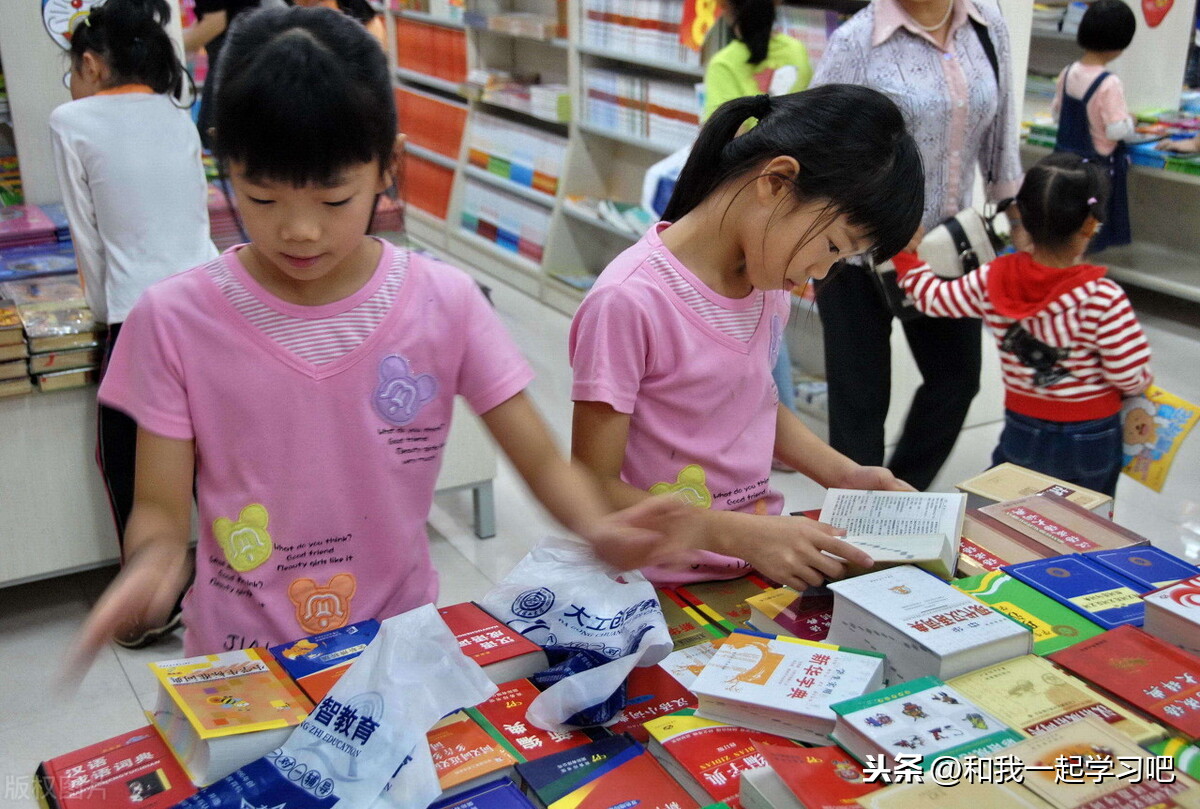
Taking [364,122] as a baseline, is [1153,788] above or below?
below

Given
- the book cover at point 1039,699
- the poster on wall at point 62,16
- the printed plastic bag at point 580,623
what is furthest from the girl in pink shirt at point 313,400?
the poster on wall at point 62,16

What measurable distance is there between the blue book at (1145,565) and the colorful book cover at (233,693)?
100cm

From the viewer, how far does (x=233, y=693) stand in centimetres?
110

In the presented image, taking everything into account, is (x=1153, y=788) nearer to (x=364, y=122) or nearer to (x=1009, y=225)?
(x=364, y=122)

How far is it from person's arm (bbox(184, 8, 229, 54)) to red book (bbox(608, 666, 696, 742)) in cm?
358

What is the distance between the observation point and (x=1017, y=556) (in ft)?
4.95

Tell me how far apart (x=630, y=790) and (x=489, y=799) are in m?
0.13

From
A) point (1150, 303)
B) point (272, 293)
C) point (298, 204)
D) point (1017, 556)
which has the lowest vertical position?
point (1150, 303)

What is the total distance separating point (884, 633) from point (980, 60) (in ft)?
6.74

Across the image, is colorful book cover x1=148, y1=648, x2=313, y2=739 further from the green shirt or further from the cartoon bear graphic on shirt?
the green shirt

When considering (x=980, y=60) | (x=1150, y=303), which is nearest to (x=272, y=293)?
(x=980, y=60)

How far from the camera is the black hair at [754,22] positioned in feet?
11.5

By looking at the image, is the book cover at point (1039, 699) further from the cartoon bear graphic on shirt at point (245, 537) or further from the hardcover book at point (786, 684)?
the cartoon bear graphic on shirt at point (245, 537)

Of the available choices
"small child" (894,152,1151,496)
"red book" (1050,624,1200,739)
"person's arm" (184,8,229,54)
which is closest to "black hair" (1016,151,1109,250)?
"small child" (894,152,1151,496)
